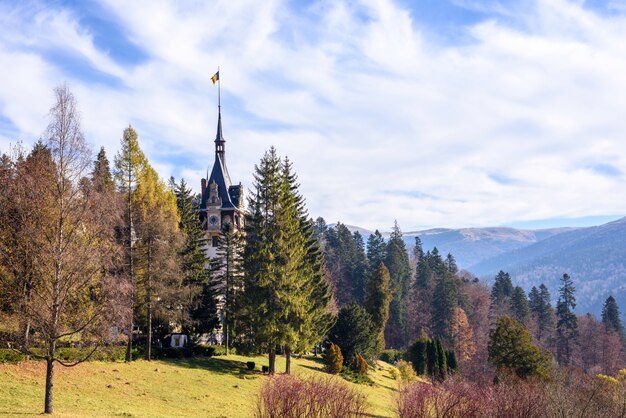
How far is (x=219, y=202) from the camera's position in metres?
63.2

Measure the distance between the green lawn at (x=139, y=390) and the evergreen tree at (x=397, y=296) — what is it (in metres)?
46.3

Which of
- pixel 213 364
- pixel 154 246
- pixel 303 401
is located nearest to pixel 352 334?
pixel 213 364

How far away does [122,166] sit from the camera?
34.6m

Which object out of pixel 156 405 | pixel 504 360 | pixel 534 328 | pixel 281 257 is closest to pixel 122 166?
pixel 281 257

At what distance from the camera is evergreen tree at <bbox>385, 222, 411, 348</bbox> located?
85312 millimetres

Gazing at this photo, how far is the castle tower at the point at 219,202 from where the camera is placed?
63.2 m

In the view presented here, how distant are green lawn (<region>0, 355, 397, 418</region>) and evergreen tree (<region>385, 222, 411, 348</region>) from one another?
4632 cm

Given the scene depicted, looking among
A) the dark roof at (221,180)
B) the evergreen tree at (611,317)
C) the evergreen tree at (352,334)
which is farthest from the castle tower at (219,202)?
the evergreen tree at (611,317)

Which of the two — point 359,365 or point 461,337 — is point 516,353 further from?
point 461,337

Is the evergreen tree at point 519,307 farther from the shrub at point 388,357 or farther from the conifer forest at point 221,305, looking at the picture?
the shrub at point 388,357

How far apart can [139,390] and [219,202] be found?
37053 mm

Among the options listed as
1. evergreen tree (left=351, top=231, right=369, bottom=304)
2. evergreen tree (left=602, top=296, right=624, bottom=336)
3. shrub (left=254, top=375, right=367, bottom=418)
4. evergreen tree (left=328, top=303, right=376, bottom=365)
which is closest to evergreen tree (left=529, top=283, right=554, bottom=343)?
evergreen tree (left=602, top=296, right=624, bottom=336)

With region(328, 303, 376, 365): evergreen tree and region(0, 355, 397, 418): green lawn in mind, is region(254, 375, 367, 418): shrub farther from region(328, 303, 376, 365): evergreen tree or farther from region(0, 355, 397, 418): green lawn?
region(328, 303, 376, 365): evergreen tree

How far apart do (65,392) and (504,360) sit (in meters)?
38.3
